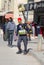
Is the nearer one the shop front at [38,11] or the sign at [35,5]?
the sign at [35,5]

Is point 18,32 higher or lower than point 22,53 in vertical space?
higher

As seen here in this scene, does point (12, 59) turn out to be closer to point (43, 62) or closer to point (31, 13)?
point (43, 62)

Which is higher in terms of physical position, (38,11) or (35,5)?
(35,5)

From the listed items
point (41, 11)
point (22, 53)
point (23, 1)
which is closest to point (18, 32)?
point (22, 53)

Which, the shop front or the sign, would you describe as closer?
the sign

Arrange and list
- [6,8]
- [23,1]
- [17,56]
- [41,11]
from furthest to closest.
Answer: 1. [6,8]
2. [23,1]
3. [41,11]
4. [17,56]

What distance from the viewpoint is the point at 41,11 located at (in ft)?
109

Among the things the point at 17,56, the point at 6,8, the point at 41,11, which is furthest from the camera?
the point at 6,8

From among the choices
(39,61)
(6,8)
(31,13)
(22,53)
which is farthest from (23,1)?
(39,61)

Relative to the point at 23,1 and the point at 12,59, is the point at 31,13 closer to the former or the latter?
the point at 23,1

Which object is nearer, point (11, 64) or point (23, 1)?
point (11, 64)

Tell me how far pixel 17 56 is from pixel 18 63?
2.22m

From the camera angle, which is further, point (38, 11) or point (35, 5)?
point (38, 11)

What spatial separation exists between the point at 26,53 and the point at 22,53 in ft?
0.82
